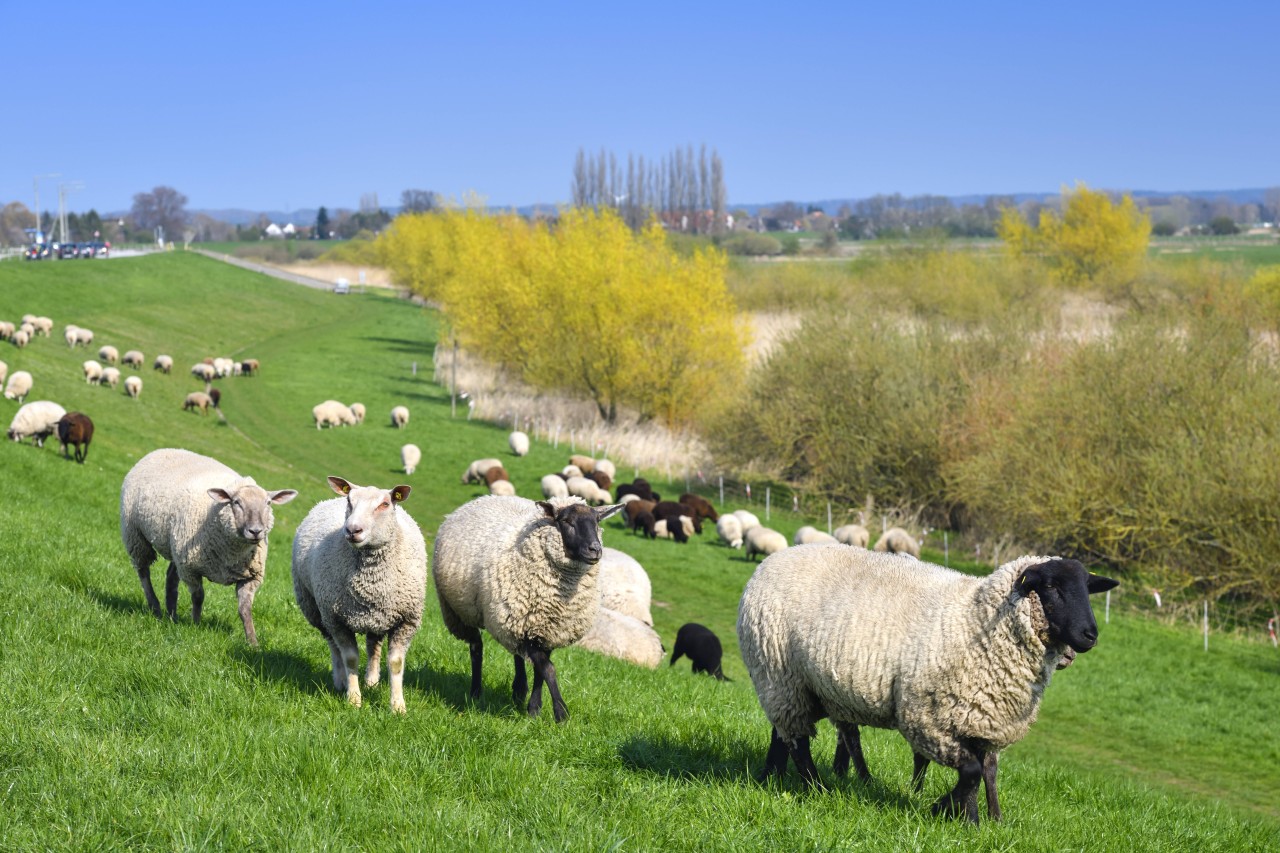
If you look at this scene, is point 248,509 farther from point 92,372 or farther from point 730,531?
point 92,372

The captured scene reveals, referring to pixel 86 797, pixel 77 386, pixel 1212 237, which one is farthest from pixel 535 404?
pixel 1212 237

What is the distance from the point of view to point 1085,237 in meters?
79.4

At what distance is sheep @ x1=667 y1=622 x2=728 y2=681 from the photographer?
56.1ft

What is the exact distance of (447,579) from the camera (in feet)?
34.7

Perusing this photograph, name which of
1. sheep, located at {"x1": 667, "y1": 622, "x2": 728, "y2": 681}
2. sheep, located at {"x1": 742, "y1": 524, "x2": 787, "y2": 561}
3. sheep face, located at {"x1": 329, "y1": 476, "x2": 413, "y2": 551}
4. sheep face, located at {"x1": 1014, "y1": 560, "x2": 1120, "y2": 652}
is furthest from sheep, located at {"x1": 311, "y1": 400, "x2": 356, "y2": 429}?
sheep face, located at {"x1": 1014, "y1": 560, "x2": 1120, "y2": 652}

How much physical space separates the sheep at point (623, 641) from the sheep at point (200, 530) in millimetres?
4912

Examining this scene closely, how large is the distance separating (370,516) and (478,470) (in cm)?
2643

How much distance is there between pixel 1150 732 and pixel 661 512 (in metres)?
15.3

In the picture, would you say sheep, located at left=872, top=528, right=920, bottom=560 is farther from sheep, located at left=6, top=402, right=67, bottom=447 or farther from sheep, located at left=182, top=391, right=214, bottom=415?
sheep, located at left=182, top=391, right=214, bottom=415

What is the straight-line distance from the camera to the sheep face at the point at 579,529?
938cm

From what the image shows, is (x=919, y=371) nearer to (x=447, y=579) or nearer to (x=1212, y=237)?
(x=447, y=579)

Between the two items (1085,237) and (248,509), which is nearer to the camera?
(248,509)

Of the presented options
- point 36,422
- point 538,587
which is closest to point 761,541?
point 36,422

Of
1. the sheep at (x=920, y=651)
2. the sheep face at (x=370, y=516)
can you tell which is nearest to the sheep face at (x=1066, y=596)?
the sheep at (x=920, y=651)
